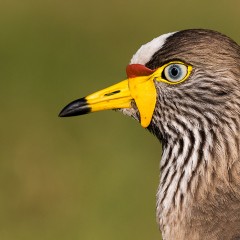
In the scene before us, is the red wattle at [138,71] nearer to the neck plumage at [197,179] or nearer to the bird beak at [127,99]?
the bird beak at [127,99]

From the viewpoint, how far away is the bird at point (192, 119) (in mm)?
8484

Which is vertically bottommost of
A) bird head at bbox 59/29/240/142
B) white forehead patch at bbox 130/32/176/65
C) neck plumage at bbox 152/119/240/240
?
neck plumage at bbox 152/119/240/240

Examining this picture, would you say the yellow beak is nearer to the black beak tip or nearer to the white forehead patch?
the black beak tip

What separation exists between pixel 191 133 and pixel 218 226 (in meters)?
0.71

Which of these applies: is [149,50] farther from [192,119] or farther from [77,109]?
[77,109]

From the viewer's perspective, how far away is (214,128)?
27.9 feet

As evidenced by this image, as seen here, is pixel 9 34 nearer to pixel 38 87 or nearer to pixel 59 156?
pixel 38 87

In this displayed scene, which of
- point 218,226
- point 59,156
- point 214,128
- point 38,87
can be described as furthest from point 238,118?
point 38,87

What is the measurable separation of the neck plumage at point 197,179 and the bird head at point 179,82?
94mm

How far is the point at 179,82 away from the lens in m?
8.67

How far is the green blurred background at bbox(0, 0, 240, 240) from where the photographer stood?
1379 centimetres

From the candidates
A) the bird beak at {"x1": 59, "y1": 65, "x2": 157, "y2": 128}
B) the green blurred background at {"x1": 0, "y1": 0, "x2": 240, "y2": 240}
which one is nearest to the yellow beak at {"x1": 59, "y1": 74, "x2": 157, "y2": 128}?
the bird beak at {"x1": 59, "y1": 65, "x2": 157, "y2": 128}

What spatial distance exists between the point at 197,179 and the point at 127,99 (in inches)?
29.8

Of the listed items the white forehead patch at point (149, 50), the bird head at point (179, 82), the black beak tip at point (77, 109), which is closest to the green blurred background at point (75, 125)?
the black beak tip at point (77, 109)
